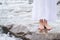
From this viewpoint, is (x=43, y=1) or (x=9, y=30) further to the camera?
(x=43, y=1)

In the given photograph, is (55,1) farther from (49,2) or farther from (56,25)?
(56,25)

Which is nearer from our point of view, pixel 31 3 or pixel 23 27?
pixel 23 27

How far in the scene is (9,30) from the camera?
924 mm

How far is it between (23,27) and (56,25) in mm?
217

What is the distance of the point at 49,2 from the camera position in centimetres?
107

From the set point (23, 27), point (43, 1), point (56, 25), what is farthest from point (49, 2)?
point (23, 27)

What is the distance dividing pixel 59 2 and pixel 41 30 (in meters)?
0.37

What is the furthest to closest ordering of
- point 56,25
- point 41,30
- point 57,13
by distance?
point 57,13 → point 56,25 → point 41,30

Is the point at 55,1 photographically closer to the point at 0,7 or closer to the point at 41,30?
the point at 41,30

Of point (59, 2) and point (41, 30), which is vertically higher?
point (59, 2)

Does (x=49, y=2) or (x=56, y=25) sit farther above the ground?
(x=49, y=2)

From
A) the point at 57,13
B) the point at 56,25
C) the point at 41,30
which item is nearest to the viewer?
the point at 41,30

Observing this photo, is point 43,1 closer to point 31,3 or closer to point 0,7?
point 31,3

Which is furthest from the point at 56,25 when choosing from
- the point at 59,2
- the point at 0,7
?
the point at 0,7
